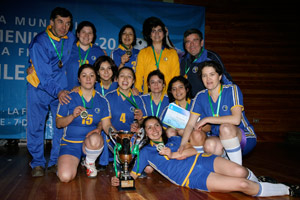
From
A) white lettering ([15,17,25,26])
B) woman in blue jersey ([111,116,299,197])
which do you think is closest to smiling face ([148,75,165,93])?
woman in blue jersey ([111,116,299,197])

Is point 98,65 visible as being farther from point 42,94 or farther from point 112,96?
point 42,94

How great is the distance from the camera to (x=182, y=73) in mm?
3881

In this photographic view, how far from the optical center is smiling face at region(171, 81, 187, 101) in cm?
339

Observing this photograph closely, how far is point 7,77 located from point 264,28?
20.1 ft

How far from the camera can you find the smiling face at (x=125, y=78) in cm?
327

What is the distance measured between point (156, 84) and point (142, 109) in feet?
1.27

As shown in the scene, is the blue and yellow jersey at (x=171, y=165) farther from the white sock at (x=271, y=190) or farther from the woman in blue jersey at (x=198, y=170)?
the white sock at (x=271, y=190)

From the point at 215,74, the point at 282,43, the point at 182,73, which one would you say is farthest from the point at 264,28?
the point at 215,74

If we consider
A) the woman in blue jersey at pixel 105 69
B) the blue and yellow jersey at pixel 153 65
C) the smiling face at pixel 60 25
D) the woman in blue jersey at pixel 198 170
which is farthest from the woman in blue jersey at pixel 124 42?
the woman in blue jersey at pixel 198 170

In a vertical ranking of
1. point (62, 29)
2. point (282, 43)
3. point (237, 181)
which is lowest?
point (237, 181)

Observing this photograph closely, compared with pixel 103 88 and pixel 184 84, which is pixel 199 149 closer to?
pixel 184 84

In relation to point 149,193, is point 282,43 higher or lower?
higher

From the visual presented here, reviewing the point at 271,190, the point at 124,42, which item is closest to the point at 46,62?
the point at 124,42

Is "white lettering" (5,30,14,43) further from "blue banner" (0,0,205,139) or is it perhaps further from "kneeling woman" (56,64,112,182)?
"kneeling woman" (56,64,112,182)
